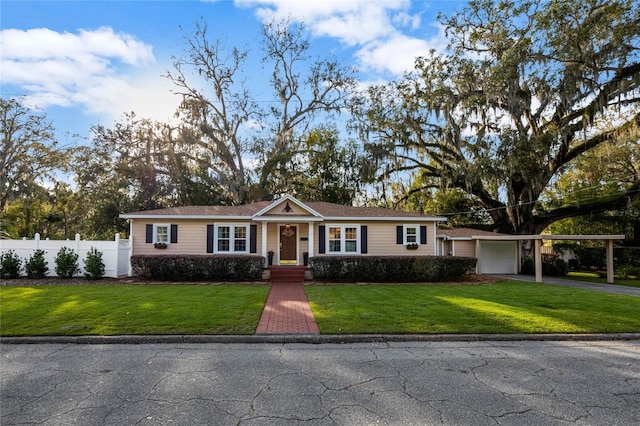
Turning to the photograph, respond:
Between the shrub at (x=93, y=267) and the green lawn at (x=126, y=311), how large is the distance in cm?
236

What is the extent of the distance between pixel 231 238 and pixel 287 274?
3.18m

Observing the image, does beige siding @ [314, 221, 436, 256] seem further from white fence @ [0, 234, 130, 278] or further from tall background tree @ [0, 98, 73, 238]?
tall background tree @ [0, 98, 73, 238]

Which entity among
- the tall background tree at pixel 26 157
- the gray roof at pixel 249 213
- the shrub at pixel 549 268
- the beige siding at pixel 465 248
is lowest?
the shrub at pixel 549 268

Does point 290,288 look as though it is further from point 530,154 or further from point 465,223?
point 465,223

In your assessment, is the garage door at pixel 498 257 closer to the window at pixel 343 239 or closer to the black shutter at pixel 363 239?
the black shutter at pixel 363 239

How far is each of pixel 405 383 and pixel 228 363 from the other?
2.28 m


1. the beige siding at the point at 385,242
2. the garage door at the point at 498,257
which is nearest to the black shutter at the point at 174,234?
the beige siding at the point at 385,242

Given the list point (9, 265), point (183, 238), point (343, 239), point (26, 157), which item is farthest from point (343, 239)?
point (26, 157)

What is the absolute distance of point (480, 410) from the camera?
346 centimetres

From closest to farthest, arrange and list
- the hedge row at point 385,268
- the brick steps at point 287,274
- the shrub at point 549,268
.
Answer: the hedge row at point 385,268 → the brick steps at point 287,274 → the shrub at point 549,268

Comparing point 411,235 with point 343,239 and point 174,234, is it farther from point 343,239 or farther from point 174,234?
point 174,234

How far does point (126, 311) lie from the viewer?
301 inches

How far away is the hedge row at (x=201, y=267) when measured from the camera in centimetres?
1419

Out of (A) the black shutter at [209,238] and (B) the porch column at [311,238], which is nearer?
(A) the black shutter at [209,238]
